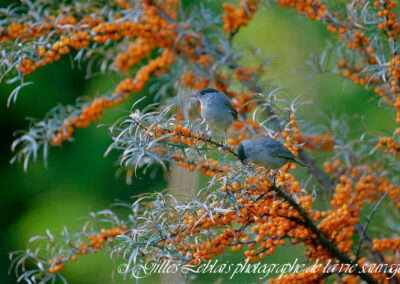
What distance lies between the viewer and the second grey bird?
6.88 feet

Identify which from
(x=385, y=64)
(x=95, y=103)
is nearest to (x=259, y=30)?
(x=95, y=103)

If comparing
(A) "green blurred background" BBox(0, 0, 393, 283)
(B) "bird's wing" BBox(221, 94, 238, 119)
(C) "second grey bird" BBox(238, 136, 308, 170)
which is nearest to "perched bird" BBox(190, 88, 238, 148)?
(B) "bird's wing" BBox(221, 94, 238, 119)

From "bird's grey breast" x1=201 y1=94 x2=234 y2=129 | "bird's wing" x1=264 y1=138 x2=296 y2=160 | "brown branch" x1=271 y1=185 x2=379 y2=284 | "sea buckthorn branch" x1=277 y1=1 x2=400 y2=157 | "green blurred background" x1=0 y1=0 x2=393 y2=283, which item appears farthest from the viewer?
"green blurred background" x1=0 y1=0 x2=393 y2=283

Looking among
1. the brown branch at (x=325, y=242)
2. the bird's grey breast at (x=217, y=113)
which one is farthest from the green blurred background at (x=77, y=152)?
the brown branch at (x=325, y=242)

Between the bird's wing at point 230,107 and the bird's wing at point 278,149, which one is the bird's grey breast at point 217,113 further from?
the bird's wing at point 278,149

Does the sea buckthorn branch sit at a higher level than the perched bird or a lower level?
higher

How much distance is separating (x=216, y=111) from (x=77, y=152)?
3.19 meters

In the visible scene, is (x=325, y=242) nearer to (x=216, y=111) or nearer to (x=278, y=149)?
(x=278, y=149)

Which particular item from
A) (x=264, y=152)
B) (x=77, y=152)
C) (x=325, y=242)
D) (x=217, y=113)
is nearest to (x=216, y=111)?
(x=217, y=113)

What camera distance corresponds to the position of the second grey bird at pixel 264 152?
2096mm

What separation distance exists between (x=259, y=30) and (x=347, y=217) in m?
3.77

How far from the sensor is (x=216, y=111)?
2654 mm

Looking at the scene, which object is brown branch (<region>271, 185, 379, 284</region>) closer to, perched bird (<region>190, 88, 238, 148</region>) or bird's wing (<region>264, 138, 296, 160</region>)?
bird's wing (<region>264, 138, 296, 160</region>)

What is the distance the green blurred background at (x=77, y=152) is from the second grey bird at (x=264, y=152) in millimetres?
2861
